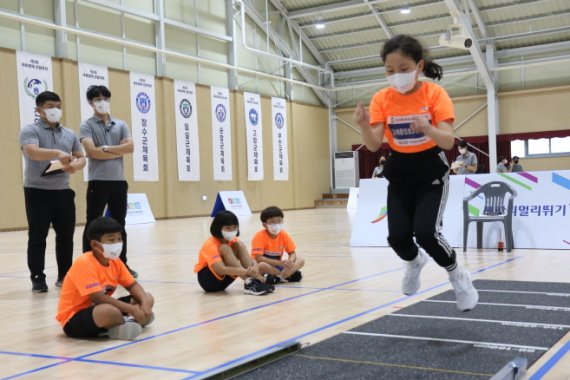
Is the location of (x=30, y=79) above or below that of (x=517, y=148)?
above

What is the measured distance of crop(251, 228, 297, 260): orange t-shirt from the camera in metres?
5.67

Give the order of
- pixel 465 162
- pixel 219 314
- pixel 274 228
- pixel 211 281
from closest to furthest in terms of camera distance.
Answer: pixel 219 314 < pixel 211 281 < pixel 274 228 < pixel 465 162

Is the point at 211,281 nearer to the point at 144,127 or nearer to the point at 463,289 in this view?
the point at 463,289

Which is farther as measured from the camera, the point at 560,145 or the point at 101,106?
the point at 560,145

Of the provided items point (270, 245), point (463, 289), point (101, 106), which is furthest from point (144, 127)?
point (463, 289)

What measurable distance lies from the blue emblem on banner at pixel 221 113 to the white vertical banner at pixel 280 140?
8.78 ft

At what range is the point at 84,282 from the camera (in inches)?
144

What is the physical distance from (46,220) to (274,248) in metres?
1.90

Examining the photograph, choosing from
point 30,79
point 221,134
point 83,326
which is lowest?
point 83,326

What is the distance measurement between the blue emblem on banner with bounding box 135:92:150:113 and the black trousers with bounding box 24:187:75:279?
13110 mm

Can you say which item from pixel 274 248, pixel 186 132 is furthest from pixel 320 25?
pixel 274 248

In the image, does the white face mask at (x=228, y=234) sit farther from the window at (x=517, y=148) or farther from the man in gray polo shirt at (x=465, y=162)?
the window at (x=517, y=148)

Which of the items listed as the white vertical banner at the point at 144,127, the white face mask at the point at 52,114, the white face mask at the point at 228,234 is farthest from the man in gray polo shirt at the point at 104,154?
the white vertical banner at the point at 144,127

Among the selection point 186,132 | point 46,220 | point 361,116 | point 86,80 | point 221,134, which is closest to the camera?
point 361,116
